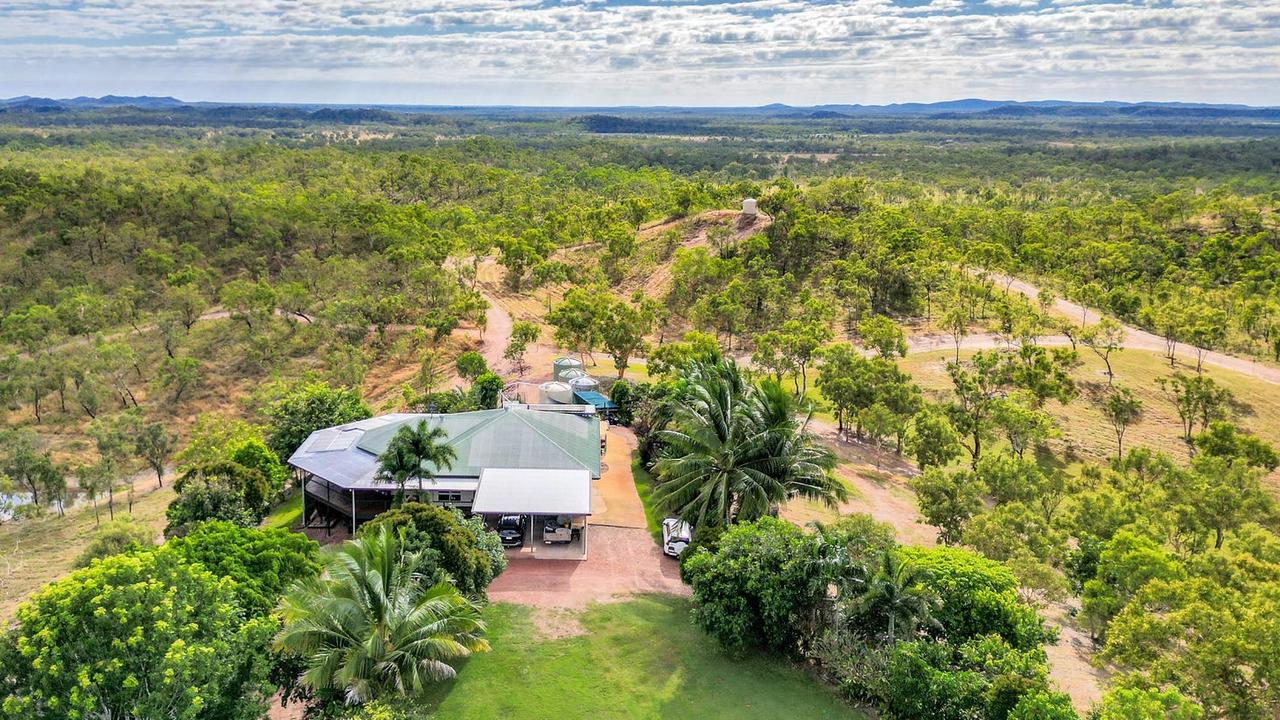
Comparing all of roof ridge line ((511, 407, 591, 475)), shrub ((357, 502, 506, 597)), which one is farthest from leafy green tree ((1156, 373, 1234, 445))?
shrub ((357, 502, 506, 597))

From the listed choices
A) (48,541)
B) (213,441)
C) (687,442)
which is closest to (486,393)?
(213,441)

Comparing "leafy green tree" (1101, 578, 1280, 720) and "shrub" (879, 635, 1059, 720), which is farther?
"leafy green tree" (1101, 578, 1280, 720)

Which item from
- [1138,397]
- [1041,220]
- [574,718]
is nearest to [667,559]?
[574,718]

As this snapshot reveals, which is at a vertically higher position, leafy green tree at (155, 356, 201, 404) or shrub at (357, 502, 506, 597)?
shrub at (357, 502, 506, 597)

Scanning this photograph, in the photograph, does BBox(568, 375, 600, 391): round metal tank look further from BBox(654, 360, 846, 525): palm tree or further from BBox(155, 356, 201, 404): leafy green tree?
BBox(155, 356, 201, 404): leafy green tree

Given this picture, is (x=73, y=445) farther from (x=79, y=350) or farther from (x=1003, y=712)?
(x=1003, y=712)

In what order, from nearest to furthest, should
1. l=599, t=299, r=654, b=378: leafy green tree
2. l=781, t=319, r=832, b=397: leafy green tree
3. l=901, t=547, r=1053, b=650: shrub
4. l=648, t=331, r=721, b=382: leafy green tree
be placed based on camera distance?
l=901, t=547, r=1053, b=650: shrub
l=648, t=331, r=721, b=382: leafy green tree
l=781, t=319, r=832, b=397: leafy green tree
l=599, t=299, r=654, b=378: leafy green tree

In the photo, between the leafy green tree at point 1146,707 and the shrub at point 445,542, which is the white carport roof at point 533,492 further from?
the leafy green tree at point 1146,707
